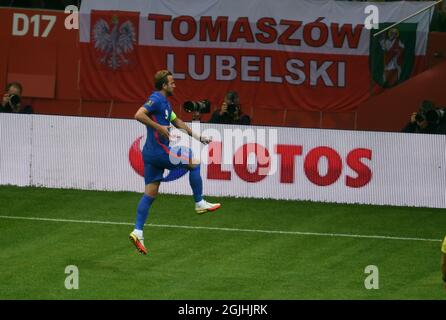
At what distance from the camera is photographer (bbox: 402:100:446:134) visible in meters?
21.0

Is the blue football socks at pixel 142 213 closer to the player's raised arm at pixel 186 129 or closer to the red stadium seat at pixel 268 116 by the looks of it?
the player's raised arm at pixel 186 129

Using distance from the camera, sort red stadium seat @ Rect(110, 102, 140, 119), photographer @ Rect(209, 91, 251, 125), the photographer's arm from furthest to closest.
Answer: red stadium seat @ Rect(110, 102, 140, 119) < photographer @ Rect(209, 91, 251, 125) < the photographer's arm

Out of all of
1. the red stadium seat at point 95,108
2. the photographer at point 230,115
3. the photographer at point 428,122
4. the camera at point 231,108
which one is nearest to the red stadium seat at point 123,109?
the red stadium seat at point 95,108

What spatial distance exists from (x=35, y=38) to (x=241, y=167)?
7693 millimetres

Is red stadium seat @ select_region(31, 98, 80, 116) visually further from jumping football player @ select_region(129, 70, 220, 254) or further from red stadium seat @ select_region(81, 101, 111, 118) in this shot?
jumping football player @ select_region(129, 70, 220, 254)

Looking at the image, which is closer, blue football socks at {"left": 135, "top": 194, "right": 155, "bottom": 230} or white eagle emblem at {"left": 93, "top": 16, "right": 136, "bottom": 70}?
blue football socks at {"left": 135, "top": 194, "right": 155, "bottom": 230}

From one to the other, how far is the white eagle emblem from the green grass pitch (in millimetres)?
5611

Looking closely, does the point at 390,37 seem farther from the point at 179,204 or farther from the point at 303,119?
the point at 179,204

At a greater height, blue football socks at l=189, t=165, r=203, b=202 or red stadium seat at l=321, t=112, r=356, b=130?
red stadium seat at l=321, t=112, r=356, b=130

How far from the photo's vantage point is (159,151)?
15.8m

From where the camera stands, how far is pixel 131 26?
2608 centimetres

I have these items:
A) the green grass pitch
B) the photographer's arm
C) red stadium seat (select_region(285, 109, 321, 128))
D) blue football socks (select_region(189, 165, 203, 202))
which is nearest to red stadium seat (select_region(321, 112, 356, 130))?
red stadium seat (select_region(285, 109, 321, 128))

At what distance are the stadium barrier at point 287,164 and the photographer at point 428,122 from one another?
37cm

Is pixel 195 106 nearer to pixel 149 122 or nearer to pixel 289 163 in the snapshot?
pixel 149 122
